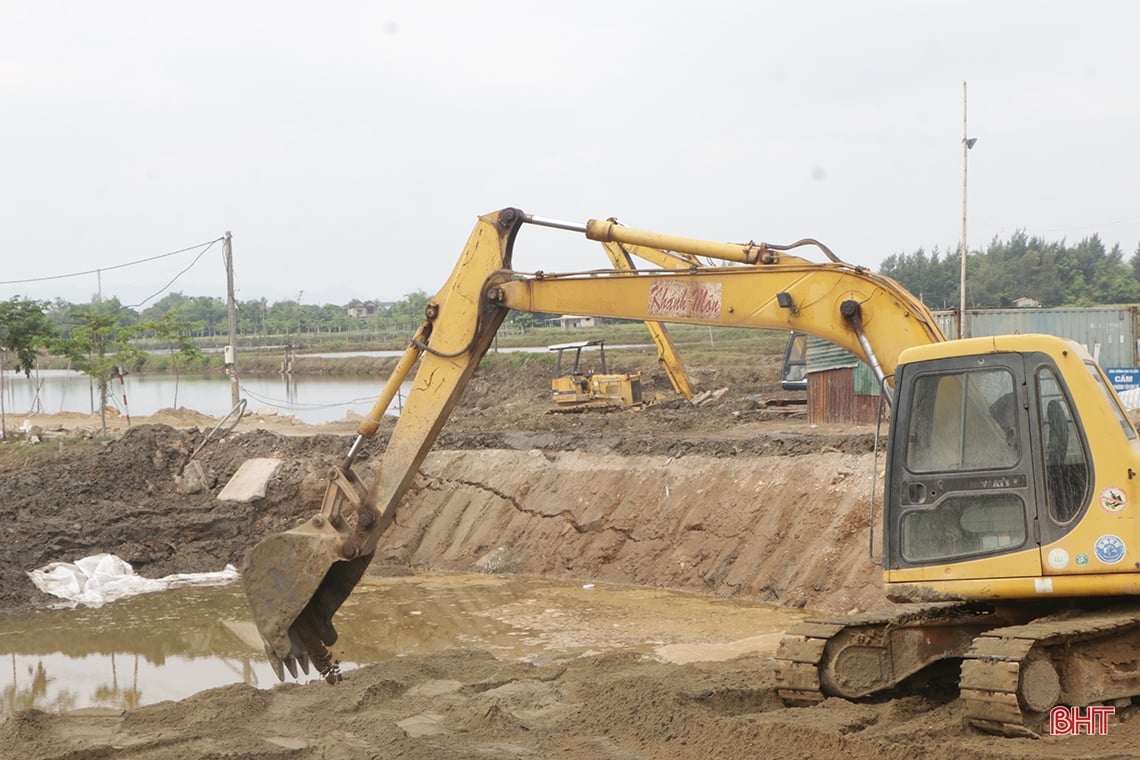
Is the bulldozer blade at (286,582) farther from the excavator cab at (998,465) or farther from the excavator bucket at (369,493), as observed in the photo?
the excavator cab at (998,465)

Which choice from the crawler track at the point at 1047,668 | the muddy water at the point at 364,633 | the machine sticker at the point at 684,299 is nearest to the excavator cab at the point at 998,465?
the crawler track at the point at 1047,668

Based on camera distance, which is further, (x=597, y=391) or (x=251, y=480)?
(x=597, y=391)

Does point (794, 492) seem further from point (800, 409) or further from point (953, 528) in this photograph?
point (800, 409)

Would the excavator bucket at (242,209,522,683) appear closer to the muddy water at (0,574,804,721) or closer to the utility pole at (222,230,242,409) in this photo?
the muddy water at (0,574,804,721)

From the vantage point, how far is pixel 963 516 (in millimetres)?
6434

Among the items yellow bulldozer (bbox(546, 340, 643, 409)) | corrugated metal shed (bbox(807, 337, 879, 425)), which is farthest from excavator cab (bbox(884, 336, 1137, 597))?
yellow bulldozer (bbox(546, 340, 643, 409))

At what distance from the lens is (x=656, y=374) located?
35938 millimetres

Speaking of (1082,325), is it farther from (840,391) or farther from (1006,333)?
(840,391)

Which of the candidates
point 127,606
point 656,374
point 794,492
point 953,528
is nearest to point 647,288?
point 953,528

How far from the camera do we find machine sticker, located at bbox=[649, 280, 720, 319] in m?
8.12

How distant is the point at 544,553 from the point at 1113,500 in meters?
10.2

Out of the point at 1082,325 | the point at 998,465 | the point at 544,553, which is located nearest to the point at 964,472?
the point at 998,465

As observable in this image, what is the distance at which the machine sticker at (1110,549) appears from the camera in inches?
235

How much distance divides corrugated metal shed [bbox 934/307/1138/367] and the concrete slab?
1360cm
